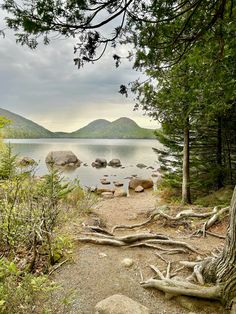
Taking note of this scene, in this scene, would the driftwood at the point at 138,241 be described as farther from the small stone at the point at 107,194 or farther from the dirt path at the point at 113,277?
the small stone at the point at 107,194

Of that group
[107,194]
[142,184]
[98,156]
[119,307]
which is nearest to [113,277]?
[119,307]

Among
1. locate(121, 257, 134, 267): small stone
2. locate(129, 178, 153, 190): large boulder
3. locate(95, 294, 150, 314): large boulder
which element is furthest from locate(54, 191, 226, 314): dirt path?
locate(129, 178, 153, 190): large boulder

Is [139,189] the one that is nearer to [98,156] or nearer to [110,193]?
[110,193]

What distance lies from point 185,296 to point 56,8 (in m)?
3.50

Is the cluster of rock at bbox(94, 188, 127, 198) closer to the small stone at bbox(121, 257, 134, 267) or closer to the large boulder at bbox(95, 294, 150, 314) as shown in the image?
the small stone at bbox(121, 257, 134, 267)

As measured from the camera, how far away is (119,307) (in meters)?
2.55

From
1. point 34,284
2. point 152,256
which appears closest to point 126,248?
point 152,256

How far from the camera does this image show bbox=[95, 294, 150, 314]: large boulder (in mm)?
2525

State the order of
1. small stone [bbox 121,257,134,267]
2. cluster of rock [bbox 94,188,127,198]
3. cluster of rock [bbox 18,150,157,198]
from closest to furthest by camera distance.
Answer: small stone [bbox 121,257,134,267] < cluster of rock [bbox 18,150,157,198] < cluster of rock [bbox 94,188,127,198]

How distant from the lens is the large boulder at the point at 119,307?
253 centimetres

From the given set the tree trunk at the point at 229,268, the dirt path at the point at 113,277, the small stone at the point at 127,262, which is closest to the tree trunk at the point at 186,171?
the dirt path at the point at 113,277

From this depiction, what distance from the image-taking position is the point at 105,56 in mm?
2840

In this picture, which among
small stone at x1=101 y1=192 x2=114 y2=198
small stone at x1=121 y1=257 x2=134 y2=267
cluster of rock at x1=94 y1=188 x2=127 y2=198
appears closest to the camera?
small stone at x1=121 y1=257 x2=134 y2=267

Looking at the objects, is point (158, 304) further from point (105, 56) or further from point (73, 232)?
point (105, 56)
